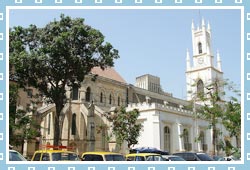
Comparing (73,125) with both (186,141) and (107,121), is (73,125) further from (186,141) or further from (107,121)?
(186,141)

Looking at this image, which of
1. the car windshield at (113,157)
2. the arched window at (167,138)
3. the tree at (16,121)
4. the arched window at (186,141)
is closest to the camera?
the car windshield at (113,157)

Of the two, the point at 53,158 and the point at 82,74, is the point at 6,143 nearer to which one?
the point at 53,158

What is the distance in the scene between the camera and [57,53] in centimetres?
2245

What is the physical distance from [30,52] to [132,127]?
1261 centimetres

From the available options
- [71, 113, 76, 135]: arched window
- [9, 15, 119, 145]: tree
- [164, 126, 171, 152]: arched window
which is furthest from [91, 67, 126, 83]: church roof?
[9, 15, 119, 145]: tree

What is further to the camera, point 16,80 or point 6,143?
point 16,80

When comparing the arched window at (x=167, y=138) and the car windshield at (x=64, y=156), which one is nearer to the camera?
the car windshield at (x=64, y=156)

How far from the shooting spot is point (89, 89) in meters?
41.5

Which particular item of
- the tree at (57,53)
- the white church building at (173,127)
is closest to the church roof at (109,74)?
the white church building at (173,127)

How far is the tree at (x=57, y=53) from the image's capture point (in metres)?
22.4

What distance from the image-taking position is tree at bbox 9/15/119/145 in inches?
883

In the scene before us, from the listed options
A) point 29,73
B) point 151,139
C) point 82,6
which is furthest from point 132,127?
point 82,6

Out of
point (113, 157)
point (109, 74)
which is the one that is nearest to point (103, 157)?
point (113, 157)

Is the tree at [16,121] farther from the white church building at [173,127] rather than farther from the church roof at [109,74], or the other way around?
the church roof at [109,74]
